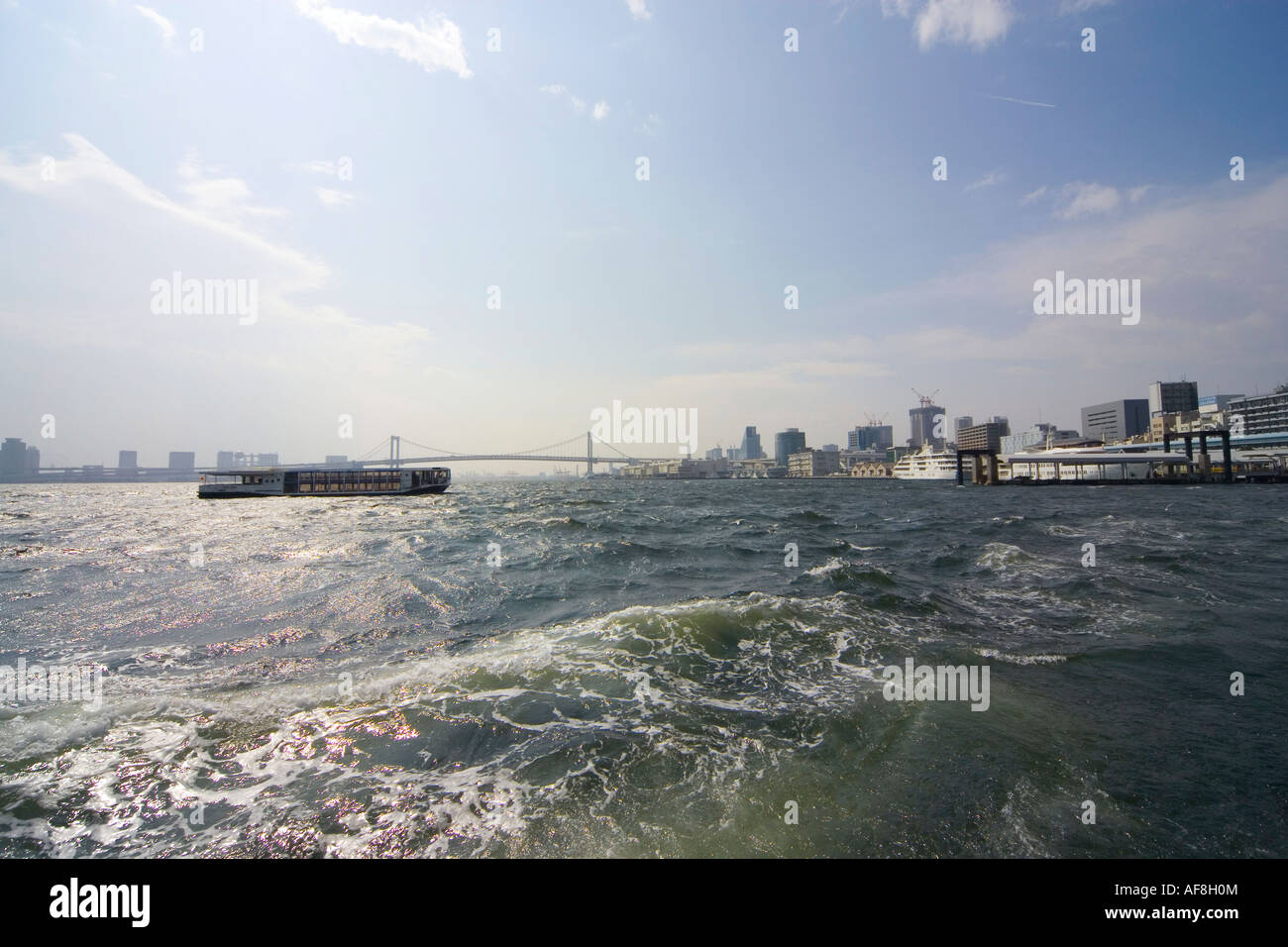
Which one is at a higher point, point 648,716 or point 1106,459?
point 1106,459

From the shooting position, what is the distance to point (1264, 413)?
405 feet

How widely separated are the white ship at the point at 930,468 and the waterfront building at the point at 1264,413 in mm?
66612

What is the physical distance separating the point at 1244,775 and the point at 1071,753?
57.6 inches

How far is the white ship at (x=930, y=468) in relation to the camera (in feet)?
420

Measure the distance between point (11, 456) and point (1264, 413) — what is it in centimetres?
37137

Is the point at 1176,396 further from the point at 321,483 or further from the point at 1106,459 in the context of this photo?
the point at 321,483

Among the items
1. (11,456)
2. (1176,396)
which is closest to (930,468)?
(1176,396)

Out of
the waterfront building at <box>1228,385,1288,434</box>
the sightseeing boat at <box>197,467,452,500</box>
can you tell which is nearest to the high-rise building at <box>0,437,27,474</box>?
the sightseeing boat at <box>197,467,452,500</box>

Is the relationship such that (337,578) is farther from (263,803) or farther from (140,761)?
(263,803)

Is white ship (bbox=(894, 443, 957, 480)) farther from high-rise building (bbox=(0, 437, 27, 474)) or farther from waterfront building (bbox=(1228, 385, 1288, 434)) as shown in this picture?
high-rise building (bbox=(0, 437, 27, 474))

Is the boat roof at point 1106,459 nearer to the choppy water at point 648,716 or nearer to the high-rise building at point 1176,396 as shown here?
the choppy water at point 648,716

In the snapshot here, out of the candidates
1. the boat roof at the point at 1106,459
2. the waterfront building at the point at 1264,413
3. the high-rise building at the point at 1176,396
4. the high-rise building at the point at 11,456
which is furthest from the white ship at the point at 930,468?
the high-rise building at the point at 11,456

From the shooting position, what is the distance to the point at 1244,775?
212 inches
